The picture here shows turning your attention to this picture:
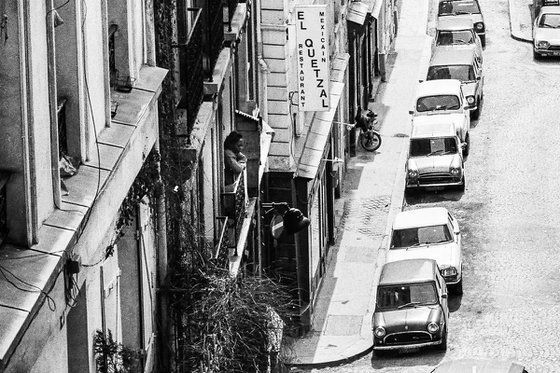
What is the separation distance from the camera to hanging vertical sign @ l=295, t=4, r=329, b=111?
1467 inches

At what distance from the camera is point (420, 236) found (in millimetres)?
37375

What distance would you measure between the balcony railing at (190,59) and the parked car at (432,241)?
14.6 m

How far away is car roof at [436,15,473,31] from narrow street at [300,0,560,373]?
1.57m

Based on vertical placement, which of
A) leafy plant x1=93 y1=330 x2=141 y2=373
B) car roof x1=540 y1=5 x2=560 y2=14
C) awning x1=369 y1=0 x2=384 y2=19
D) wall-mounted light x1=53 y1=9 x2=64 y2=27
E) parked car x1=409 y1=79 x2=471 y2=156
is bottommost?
parked car x1=409 y1=79 x2=471 y2=156

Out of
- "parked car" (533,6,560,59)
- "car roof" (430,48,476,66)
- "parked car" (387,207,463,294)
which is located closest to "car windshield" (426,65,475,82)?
A: "car roof" (430,48,476,66)

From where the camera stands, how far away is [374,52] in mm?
56938

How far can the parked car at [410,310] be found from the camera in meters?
32.9

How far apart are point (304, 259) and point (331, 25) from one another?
10.3 m

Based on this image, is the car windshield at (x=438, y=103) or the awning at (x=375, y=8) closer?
the car windshield at (x=438, y=103)

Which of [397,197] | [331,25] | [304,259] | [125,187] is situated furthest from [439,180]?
[125,187]

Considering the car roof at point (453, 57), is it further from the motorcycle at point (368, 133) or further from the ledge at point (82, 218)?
the ledge at point (82, 218)

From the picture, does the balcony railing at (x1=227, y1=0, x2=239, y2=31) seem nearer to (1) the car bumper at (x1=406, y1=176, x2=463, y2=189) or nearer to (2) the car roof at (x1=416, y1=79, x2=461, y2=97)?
(1) the car bumper at (x1=406, y1=176, x2=463, y2=189)

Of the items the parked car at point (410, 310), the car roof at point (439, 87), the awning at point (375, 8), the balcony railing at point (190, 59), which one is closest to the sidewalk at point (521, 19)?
the awning at point (375, 8)

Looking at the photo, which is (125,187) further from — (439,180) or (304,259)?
(439,180)
